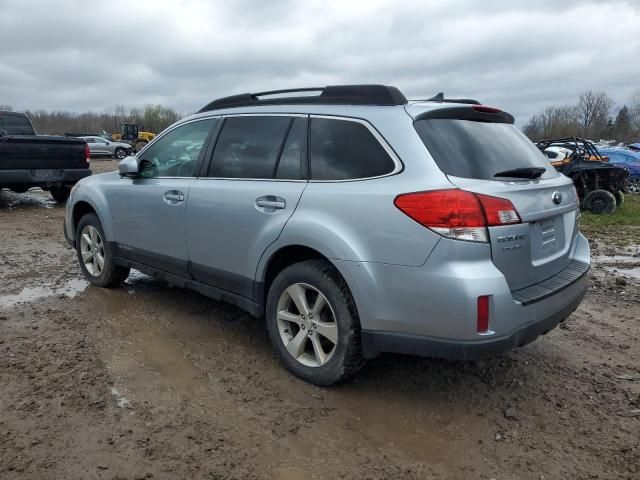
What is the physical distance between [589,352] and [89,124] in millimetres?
95413

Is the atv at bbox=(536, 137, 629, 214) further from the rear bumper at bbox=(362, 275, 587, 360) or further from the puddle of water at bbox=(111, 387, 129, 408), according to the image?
the puddle of water at bbox=(111, 387, 129, 408)

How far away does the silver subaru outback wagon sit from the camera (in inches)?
107

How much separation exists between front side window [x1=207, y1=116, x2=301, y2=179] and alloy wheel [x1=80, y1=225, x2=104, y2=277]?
1965 mm

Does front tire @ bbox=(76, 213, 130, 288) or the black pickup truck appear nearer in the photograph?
front tire @ bbox=(76, 213, 130, 288)

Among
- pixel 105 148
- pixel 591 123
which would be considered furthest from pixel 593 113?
pixel 105 148

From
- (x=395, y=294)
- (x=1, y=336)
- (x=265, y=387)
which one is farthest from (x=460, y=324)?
(x=1, y=336)

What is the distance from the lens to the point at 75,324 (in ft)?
14.3

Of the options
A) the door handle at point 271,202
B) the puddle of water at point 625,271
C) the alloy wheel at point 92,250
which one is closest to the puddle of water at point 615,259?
the puddle of water at point 625,271

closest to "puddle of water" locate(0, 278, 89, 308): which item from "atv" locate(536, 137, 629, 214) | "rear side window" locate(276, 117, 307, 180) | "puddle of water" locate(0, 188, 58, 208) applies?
"rear side window" locate(276, 117, 307, 180)

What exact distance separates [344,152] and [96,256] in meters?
3.29

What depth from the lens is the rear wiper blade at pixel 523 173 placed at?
119 inches

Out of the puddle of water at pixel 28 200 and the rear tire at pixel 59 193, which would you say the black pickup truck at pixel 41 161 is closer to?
the rear tire at pixel 59 193

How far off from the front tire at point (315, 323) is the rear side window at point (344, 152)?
56cm

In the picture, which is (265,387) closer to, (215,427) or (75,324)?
(215,427)
